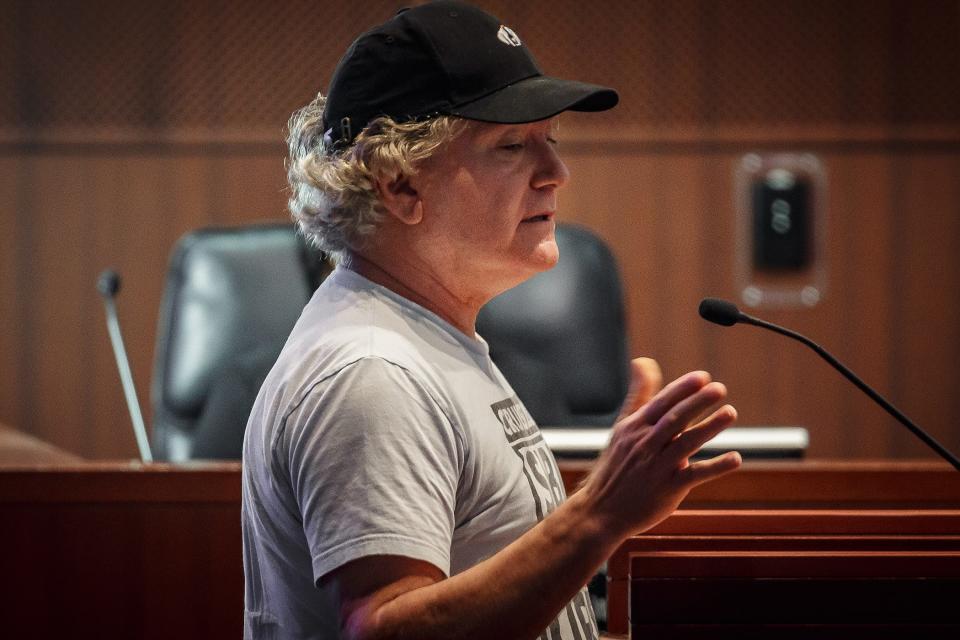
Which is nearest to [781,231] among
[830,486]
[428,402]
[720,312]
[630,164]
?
[630,164]

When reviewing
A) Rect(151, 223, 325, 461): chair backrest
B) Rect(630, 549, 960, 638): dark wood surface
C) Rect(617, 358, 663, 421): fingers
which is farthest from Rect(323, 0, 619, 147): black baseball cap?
Rect(151, 223, 325, 461): chair backrest

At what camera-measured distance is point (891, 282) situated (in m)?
3.49

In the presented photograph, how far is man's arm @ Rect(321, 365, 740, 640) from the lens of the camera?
835 millimetres

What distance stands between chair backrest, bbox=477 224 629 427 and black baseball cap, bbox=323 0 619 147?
1.63m

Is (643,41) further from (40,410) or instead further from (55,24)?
(40,410)

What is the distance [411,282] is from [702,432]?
43cm

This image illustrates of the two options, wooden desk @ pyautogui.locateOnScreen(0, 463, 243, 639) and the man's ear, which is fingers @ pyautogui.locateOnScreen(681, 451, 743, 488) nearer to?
the man's ear

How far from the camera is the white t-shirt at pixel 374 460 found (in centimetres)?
88

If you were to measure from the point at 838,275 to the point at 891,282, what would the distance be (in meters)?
0.19

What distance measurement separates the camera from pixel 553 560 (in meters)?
0.87

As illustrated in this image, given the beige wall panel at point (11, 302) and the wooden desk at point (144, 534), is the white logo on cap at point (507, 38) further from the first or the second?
the beige wall panel at point (11, 302)

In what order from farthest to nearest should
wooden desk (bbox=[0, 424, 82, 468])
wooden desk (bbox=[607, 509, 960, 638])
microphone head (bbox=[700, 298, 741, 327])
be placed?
1. wooden desk (bbox=[0, 424, 82, 468])
2. microphone head (bbox=[700, 298, 741, 327])
3. wooden desk (bbox=[607, 509, 960, 638])

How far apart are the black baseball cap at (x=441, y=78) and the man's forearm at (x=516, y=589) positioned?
1.46ft

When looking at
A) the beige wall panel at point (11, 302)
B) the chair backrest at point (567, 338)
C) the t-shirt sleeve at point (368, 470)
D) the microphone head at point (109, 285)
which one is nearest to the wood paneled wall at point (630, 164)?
the beige wall panel at point (11, 302)
